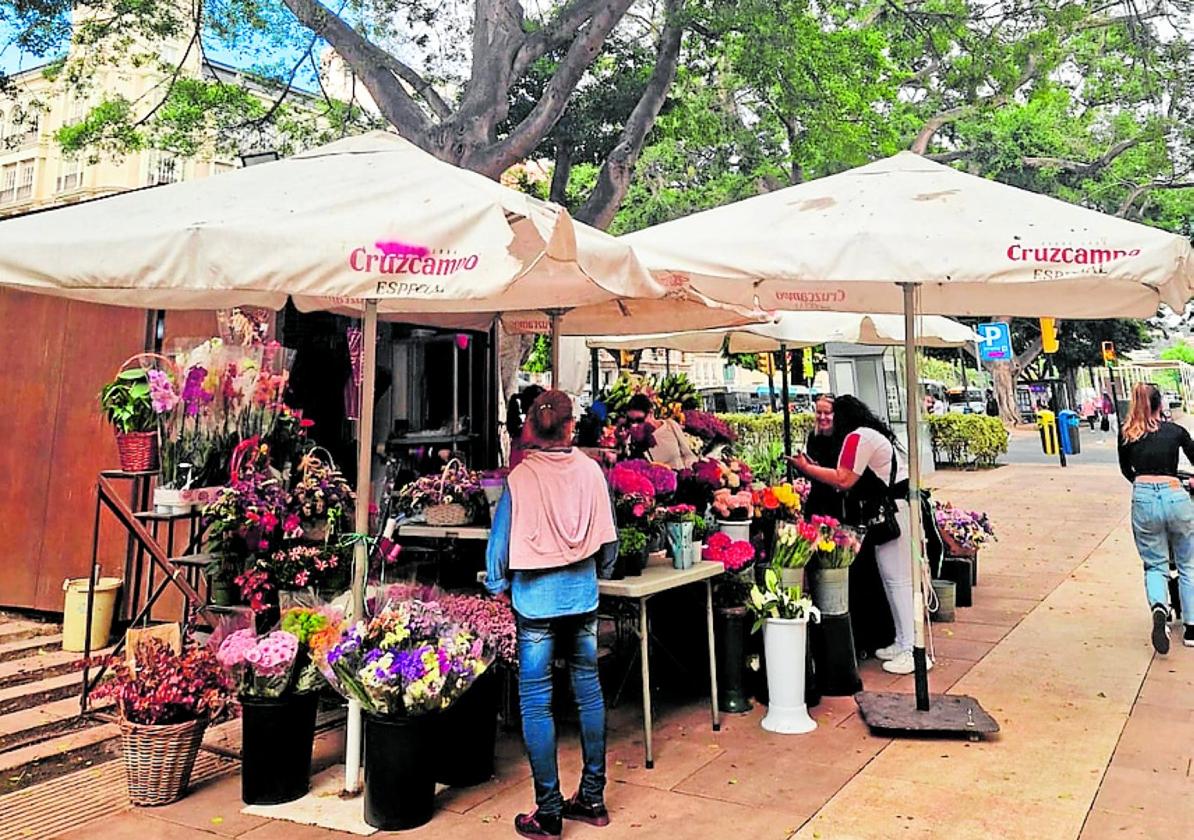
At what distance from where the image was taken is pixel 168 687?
361 cm

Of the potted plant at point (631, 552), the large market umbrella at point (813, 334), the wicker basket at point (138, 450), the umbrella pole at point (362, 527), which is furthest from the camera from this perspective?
the large market umbrella at point (813, 334)

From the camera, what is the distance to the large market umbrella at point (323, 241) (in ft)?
9.52

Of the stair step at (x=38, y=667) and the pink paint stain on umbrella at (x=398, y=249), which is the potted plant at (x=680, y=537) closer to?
the pink paint stain on umbrella at (x=398, y=249)

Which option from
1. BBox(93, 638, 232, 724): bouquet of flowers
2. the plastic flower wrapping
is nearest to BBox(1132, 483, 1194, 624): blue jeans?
the plastic flower wrapping

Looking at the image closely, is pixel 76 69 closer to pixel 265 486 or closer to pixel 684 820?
pixel 265 486

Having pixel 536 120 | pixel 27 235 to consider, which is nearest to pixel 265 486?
pixel 27 235

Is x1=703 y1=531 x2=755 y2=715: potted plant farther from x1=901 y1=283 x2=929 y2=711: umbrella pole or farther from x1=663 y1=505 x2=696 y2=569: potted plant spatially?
x1=901 y1=283 x2=929 y2=711: umbrella pole

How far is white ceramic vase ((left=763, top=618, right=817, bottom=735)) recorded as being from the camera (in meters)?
4.41

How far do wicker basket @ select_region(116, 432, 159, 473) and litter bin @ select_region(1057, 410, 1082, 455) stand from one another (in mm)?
21667

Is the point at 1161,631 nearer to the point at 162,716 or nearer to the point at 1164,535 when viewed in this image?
the point at 1164,535

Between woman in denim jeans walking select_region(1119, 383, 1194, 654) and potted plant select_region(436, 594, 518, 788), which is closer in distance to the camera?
potted plant select_region(436, 594, 518, 788)

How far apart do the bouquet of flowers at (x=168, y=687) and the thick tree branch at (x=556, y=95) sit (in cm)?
719

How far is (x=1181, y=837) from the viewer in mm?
3266

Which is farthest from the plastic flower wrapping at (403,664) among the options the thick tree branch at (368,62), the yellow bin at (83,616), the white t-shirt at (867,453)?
the thick tree branch at (368,62)
